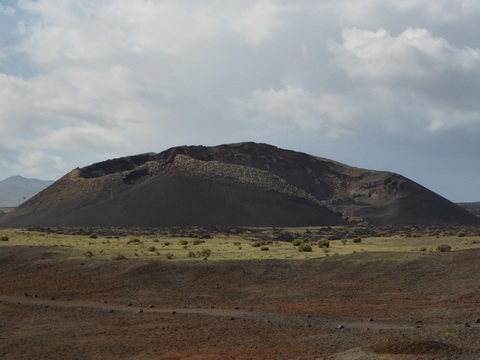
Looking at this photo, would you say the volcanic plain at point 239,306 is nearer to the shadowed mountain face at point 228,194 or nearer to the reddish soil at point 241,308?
the reddish soil at point 241,308

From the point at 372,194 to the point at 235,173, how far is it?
4652 cm

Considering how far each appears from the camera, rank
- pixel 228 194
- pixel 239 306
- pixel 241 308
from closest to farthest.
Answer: pixel 241 308
pixel 239 306
pixel 228 194

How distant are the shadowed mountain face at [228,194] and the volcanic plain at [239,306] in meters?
73.8

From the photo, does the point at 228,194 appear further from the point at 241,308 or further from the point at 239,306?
the point at 241,308

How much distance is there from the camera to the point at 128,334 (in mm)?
17562

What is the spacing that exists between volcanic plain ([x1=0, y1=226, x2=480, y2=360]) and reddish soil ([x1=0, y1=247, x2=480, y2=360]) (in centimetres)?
6

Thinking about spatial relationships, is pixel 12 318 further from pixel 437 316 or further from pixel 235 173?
pixel 235 173

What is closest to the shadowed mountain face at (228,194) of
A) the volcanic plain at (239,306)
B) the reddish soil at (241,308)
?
the volcanic plain at (239,306)

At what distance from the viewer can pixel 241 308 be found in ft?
74.6

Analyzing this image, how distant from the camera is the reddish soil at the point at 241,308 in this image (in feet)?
48.6

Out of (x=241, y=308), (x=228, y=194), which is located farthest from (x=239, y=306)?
(x=228, y=194)

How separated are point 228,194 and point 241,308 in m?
102

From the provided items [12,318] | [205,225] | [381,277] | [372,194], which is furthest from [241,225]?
[12,318]

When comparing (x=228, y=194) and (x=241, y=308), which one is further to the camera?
(x=228, y=194)
